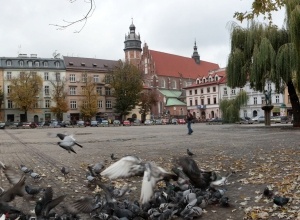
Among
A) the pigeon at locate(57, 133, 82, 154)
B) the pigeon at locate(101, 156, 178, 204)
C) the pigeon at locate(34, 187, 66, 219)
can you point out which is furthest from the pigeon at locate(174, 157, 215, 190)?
the pigeon at locate(57, 133, 82, 154)

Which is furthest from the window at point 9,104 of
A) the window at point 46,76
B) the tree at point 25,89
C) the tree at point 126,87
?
the tree at point 126,87

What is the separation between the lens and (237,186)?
6000 mm

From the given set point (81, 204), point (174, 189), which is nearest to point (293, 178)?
point (174, 189)

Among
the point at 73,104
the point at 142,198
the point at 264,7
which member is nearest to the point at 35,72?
the point at 73,104

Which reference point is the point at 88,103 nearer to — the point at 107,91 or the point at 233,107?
the point at 107,91

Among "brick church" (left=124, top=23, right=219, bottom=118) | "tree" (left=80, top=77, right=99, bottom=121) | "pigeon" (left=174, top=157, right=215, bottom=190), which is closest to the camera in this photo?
"pigeon" (left=174, top=157, right=215, bottom=190)

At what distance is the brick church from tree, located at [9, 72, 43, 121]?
28659mm

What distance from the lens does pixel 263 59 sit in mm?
25156

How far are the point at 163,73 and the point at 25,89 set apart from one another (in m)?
43.7

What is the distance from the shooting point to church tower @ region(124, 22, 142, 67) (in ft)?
310

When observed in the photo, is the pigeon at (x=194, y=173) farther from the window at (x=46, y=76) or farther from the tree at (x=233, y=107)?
the window at (x=46, y=76)

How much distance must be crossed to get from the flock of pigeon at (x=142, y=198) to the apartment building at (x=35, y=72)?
6631 cm

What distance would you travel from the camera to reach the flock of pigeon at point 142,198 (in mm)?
3785

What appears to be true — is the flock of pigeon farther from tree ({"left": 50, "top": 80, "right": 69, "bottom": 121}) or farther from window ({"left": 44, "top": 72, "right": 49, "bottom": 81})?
window ({"left": 44, "top": 72, "right": 49, "bottom": 81})
